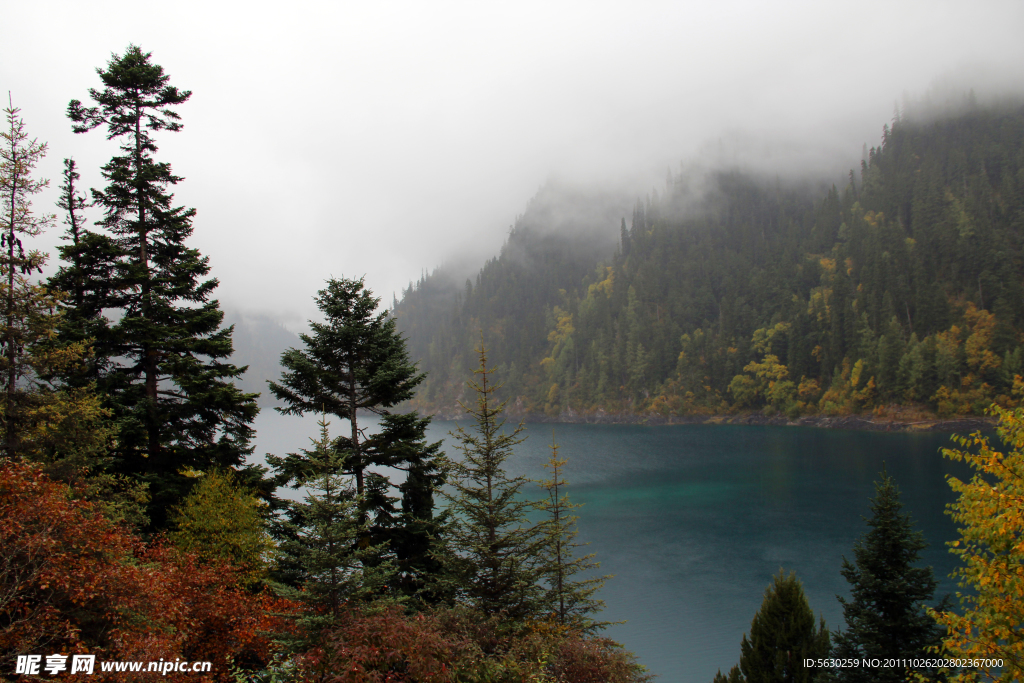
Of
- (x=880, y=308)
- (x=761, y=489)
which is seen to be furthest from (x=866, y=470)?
(x=880, y=308)

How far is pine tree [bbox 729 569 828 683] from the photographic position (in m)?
20.4

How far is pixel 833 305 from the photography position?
11281 centimetres

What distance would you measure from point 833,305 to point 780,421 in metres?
28.9

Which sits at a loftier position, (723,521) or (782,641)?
(782,641)

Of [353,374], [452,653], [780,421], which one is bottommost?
[780,421]

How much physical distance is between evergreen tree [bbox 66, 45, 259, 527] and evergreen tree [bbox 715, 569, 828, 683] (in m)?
22.8

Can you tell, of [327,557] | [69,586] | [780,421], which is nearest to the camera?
[69,586]

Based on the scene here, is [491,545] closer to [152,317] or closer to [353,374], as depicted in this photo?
[353,374]

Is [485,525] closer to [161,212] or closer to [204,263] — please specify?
[204,263]

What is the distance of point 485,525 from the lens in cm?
1648

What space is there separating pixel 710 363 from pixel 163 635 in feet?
453

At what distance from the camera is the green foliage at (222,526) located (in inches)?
707

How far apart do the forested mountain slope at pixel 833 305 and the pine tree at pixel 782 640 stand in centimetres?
8649

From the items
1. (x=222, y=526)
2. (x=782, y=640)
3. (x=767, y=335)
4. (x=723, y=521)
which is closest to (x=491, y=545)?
(x=222, y=526)
